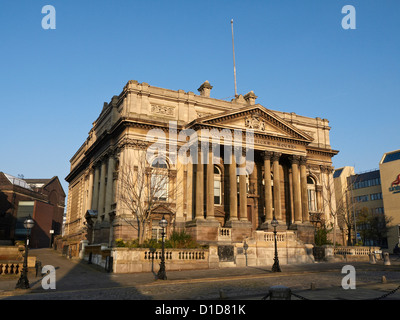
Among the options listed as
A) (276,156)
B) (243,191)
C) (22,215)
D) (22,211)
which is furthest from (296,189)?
(22,211)

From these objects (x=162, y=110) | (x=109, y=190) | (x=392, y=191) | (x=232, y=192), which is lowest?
(x=232, y=192)

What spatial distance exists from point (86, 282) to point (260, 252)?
54.7 ft

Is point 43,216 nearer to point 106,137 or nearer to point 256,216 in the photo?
point 106,137

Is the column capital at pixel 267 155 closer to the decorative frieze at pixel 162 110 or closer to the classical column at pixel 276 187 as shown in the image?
the classical column at pixel 276 187

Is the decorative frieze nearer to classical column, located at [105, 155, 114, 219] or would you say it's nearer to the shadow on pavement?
classical column, located at [105, 155, 114, 219]

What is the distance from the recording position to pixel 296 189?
40500mm

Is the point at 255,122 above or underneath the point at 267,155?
above

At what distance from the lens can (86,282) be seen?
20.8 m

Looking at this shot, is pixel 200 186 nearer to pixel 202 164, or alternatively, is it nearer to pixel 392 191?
pixel 202 164

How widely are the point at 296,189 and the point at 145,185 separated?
55.0 feet

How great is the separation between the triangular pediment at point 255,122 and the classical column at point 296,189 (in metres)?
2.65

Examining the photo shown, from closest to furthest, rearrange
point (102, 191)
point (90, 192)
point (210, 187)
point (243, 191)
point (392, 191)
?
point (210, 187)
point (243, 191)
point (102, 191)
point (90, 192)
point (392, 191)

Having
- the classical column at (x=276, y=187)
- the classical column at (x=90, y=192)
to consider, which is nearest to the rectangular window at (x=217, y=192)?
the classical column at (x=276, y=187)

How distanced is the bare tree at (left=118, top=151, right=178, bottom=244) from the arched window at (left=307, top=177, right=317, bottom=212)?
18.3 metres
